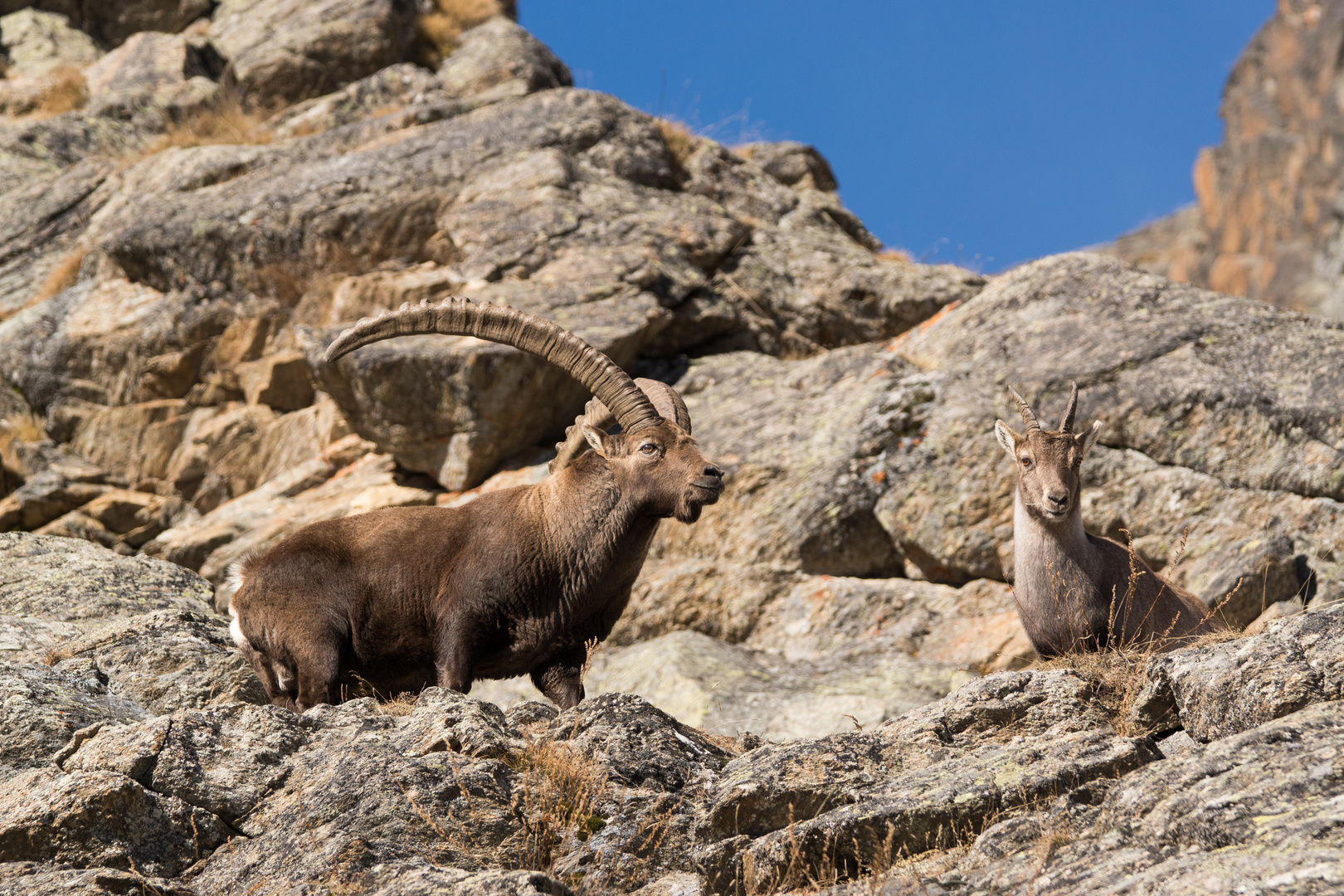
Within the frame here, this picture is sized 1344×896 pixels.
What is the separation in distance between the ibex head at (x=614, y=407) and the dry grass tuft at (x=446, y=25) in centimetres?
1440

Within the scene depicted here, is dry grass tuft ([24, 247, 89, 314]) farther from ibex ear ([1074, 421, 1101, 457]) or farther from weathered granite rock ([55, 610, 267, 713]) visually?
ibex ear ([1074, 421, 1101, 457])

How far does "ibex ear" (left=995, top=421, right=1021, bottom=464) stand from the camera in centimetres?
922

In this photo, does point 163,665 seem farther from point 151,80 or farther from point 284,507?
point 151,80

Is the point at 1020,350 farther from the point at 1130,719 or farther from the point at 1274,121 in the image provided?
the point at 1274,121

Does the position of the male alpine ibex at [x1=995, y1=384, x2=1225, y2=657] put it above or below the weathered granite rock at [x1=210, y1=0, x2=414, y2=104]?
below

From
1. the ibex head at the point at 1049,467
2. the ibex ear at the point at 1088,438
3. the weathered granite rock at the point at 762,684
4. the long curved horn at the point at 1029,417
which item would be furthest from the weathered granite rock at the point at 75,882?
the ibex ear at the point at 1088,438

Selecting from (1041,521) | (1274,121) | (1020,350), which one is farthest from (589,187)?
(1274,121)

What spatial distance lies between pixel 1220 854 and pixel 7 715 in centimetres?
575

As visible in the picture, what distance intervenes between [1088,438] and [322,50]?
17233 mm

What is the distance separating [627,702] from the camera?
6.23 metres

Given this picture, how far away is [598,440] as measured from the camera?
9.11 m

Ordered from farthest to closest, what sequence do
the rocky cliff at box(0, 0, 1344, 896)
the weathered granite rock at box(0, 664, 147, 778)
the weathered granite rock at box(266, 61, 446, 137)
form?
the weathered granite rock at box(266, 61, 446, 137), the weathered granite rock at box(0, 664, 147, 778), the rocky cliff at box(0, 0, 1344, 896)

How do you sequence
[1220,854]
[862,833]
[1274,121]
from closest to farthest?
[1220,854], [862,833], [1274,121]

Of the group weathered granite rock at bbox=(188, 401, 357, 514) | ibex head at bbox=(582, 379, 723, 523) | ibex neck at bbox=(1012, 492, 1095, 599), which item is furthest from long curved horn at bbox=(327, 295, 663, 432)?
weathered granite rock at bbox=(188, 401, 357, 514)
